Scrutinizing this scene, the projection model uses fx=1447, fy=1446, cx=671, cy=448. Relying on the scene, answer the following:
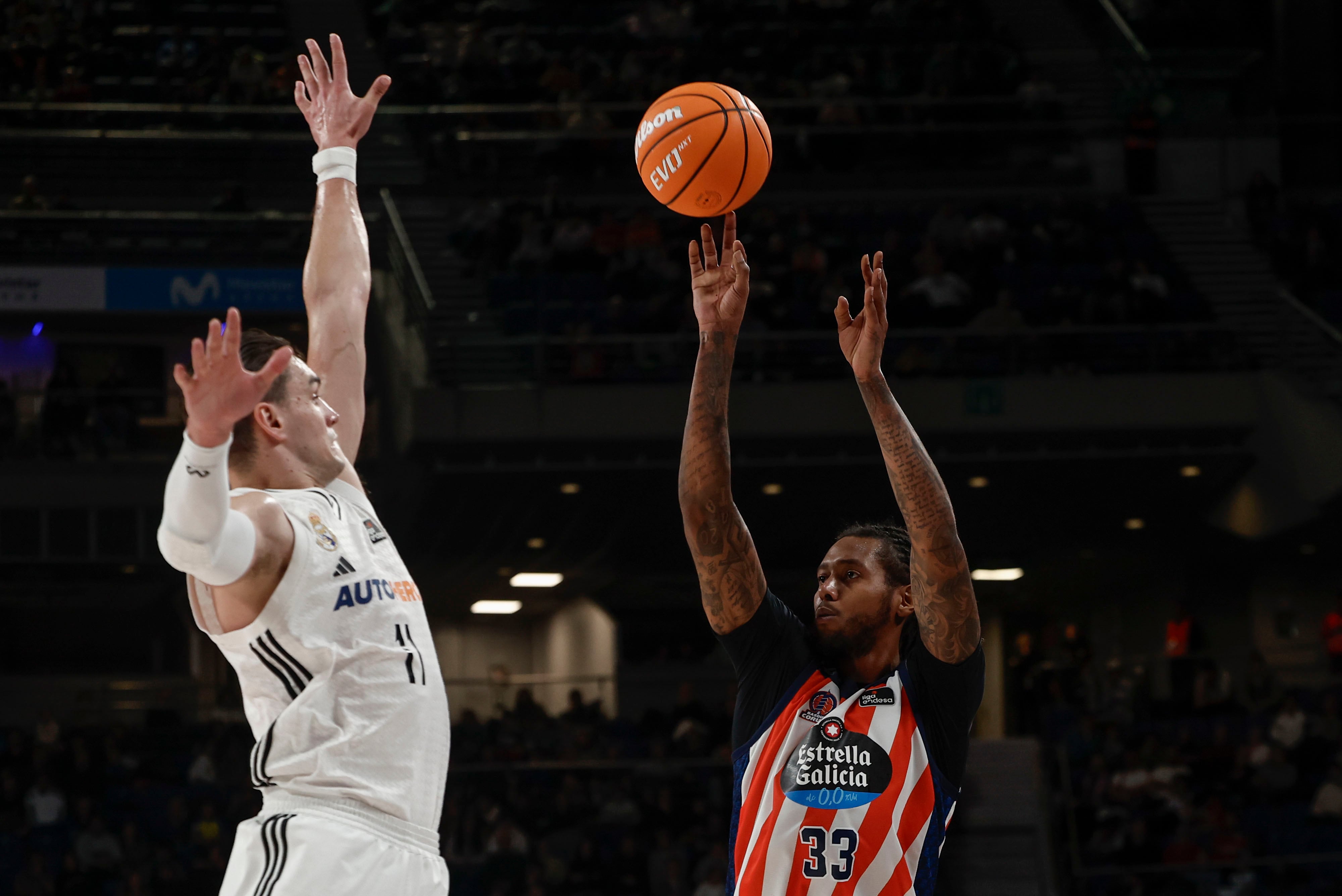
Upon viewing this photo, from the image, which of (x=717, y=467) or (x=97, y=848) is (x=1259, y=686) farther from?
(x=717, y=467)

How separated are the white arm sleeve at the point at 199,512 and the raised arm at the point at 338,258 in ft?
3.25

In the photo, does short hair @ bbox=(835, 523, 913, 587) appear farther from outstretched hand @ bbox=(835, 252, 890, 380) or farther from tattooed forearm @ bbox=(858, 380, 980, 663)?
outstretched hand @ bbox=(835, 252, 890, 380)

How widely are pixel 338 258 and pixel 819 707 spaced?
1892 millimetres

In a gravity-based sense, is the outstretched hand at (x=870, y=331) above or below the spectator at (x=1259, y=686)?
above

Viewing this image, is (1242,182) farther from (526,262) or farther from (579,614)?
(579,614)

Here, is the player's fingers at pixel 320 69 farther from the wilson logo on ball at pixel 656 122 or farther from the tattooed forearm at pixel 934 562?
the tattooed forearm at pixel 934 562

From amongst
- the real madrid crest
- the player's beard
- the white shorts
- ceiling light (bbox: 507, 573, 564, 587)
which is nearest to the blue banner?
ceiling light (bbox: 507, 573, 564, 587)

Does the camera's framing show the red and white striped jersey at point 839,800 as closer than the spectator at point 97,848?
Yes

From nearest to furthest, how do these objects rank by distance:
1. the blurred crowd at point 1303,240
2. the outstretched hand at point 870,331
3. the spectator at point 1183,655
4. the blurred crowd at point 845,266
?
1. the outstretched hand at point 870,331
2. the spectator at point 1183,655
3. the blurred crowd at point 845,266
4. the blurred crowd at point 1303,240

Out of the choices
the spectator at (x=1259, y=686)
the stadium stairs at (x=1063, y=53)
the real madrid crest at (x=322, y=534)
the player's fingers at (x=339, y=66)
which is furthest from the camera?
the stadium stairs at (x=1063, y=53)

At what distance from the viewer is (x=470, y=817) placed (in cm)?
1433

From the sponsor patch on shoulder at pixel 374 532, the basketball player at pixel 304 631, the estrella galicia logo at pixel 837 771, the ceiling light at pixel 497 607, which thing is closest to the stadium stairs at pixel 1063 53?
the ceiling light at pixel 497 607

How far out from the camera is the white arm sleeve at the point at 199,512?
2.79 meters

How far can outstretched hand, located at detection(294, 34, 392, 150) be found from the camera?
4.38m
